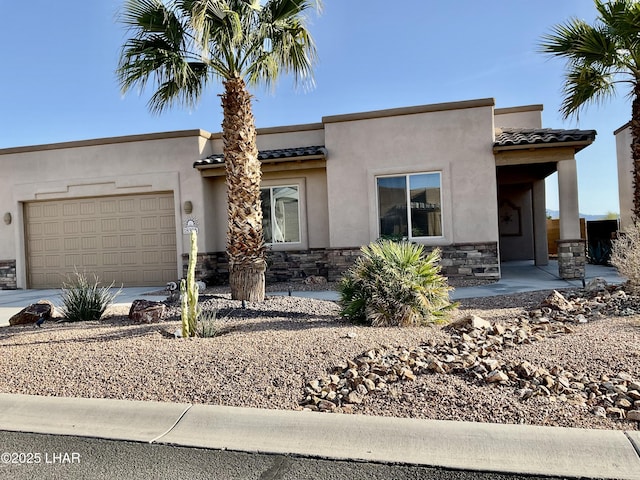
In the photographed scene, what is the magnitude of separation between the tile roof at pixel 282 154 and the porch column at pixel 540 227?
8127mm

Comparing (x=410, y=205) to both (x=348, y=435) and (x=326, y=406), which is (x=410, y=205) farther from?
(x=348, y=435)

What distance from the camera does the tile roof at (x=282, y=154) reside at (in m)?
13.7

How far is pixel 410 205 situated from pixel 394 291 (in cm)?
700

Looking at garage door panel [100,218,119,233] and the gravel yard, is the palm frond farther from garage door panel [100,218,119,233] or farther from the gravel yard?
garage door panel [100,218,119,233]

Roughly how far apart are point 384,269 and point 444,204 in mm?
6796

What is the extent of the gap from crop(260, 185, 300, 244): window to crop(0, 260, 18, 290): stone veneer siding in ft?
27.2

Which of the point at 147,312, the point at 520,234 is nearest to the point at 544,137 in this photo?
the point at 520,234

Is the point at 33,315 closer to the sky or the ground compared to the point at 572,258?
closer to the ground

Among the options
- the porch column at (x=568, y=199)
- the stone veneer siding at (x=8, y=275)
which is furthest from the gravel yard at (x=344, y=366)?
the stone veneer siding at (x=8, y=275)

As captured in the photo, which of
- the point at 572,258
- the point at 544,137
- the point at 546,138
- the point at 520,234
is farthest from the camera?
the point at 520,234

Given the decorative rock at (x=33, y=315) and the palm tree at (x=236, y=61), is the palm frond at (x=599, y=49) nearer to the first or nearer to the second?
the palm tree at (x=236, y=61)

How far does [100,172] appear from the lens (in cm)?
1547

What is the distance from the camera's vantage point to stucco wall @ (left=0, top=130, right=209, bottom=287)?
14.9m

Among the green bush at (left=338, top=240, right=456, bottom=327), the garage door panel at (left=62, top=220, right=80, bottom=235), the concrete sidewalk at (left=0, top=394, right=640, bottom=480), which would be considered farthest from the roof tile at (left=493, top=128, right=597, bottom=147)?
the garage door panel at (left=62, top=220, right=80, bottom=235)
